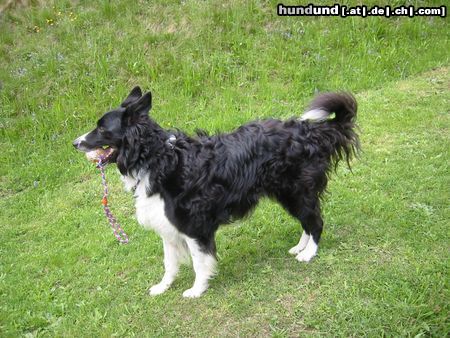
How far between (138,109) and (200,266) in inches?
53.5

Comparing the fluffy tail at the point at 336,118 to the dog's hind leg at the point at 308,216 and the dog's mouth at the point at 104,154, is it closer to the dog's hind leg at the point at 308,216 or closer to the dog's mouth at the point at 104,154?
the dog's hind leg at the point at 308,216

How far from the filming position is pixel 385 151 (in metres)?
5.56

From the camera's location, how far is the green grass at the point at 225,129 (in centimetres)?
355

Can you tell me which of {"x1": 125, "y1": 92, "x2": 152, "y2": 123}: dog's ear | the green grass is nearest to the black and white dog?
{"x1": 125, "y1": 92, "x2": 152, "y2": 123}: dog's ear

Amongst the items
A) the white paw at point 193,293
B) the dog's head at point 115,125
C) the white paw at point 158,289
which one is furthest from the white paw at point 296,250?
the dog's head at point 115,125

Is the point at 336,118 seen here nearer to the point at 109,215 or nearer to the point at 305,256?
the point at 305,256

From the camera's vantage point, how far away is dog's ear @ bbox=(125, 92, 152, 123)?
330cm

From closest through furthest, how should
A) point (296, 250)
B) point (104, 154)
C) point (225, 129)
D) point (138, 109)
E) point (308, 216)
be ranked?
point (138, 109)
point (104, 154)
point (308, 216)
point (296, 250)
point (225, 129)

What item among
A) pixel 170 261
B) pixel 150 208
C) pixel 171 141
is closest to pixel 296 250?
pixel 170 261

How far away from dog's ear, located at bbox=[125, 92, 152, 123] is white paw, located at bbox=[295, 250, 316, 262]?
1.82 meters

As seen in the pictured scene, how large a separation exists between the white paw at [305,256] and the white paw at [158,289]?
3.86ft

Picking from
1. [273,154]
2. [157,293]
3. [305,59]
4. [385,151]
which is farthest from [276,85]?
[157,293]

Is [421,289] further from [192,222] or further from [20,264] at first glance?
[20,264]

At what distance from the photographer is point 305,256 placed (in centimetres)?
402
